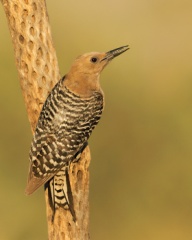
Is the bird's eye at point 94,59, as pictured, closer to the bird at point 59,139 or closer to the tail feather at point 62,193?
the bird at point 59,139

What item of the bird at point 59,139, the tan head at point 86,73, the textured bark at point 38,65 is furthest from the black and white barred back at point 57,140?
the tan head at point 86,73

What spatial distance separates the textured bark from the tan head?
18 centimetres

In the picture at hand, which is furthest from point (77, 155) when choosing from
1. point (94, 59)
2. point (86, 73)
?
point (94, 59)

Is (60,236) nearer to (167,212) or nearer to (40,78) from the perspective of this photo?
(40,78)

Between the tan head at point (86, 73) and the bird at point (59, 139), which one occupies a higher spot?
the tan head at point (86, 73)

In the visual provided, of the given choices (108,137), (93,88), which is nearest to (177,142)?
(108,137)

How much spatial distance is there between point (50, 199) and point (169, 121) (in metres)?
7.45

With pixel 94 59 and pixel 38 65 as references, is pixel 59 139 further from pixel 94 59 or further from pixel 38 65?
pixel 94 59

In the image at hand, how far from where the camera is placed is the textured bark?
6891 mm

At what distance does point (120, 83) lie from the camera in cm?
1480

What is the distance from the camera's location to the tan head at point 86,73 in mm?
7176

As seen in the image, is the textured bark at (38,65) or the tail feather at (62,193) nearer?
the tail feather at (62,193)

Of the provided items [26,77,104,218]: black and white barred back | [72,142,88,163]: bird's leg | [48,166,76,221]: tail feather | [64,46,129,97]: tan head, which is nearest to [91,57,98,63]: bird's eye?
[64,46,129,97]: tan head

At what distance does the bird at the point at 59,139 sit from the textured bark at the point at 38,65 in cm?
10
